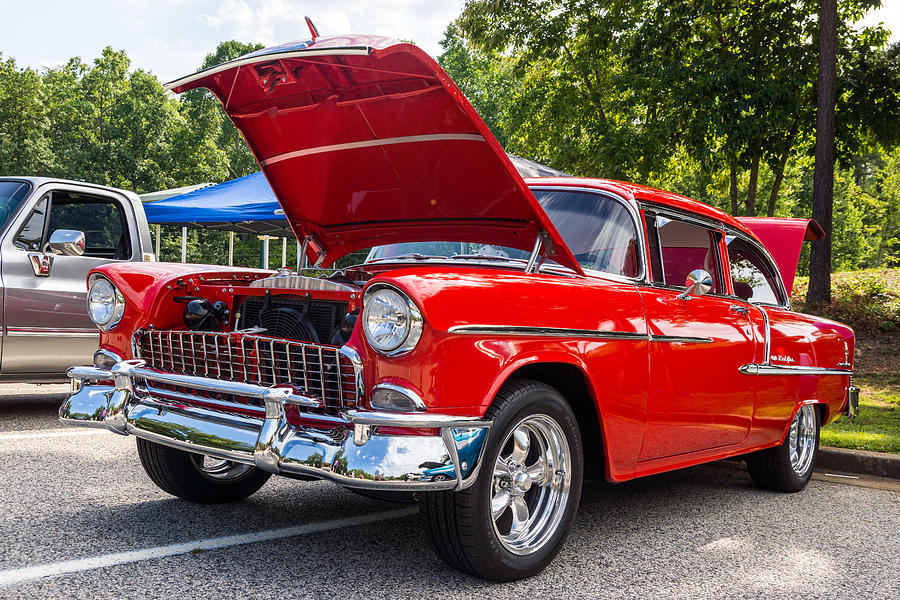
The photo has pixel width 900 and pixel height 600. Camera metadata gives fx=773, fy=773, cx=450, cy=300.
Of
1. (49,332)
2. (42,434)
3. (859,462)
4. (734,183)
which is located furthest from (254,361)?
(734,183)

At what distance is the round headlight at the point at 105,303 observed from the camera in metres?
3.59

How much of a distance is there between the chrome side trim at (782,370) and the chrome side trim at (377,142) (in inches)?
84.0

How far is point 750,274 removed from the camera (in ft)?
16.4

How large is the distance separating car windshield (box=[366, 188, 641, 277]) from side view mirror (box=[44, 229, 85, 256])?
3063 mm

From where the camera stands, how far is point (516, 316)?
290 cm

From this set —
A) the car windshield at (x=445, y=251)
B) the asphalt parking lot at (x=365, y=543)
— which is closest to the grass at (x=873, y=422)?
the asphalt parking lot at (x=365, y=543)

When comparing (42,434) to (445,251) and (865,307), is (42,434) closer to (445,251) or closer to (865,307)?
(445,251)

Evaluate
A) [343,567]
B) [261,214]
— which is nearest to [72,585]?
[343,567]

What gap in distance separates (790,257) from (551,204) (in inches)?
170

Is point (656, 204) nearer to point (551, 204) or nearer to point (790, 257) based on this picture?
point (551, 204)

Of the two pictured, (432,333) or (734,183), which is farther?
(734,183)

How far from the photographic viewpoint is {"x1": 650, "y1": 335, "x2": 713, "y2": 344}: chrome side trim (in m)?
3.66

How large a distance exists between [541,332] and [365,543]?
50.8 inches

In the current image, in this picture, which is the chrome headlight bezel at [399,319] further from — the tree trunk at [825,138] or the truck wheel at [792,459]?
the tree trunk at [825,138]
